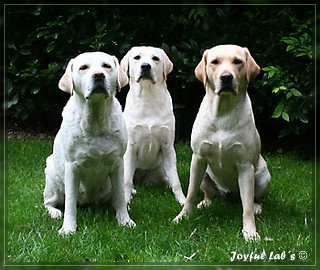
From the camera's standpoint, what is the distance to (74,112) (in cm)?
326

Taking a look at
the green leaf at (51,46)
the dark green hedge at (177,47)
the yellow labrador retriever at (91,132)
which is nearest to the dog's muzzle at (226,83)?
the yellow labrador retriever at (91,132)

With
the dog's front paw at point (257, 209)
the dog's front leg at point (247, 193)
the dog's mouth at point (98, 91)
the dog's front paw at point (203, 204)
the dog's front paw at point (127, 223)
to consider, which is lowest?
the dog's front paw at point (203, 204)

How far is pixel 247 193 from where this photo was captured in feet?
10.8

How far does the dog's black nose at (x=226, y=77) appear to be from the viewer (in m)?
3.11

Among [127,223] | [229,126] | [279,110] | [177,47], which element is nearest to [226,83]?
[229,126]

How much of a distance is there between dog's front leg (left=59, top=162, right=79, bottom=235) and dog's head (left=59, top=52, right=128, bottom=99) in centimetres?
45

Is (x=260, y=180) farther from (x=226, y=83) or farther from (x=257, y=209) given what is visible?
(x=226, y=83)

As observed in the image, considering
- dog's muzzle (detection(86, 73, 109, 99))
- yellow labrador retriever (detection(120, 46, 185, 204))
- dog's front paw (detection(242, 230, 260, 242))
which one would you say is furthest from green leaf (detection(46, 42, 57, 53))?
dog's front paw (detection(242, 230, 260, 242))

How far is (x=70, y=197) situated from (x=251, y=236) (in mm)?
1078

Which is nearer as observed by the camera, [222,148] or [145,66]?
[222,148]

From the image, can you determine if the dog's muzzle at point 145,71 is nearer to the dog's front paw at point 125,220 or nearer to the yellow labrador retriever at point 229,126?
the yellow labrador retriever at point 229,126

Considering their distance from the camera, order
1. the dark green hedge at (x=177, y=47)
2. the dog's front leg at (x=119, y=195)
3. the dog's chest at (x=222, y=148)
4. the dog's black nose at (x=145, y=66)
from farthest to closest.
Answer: the dark green hedge at (x=177, y=47) < the dog's black nose at (x=145, y=66) < the dog's front leg at (x=119, y=195) < the dog's chest at (x=222, y=148)

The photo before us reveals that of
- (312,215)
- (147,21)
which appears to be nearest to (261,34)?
(147,21)

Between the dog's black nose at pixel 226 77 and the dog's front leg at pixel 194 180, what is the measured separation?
0.54m
